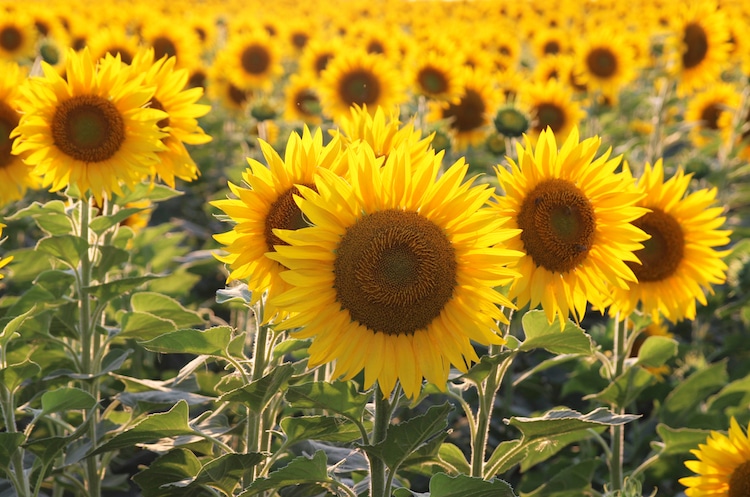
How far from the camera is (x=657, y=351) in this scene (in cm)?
297

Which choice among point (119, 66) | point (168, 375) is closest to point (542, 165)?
point (119, 66)

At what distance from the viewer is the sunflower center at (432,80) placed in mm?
5801

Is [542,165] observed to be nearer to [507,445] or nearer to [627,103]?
[507,445]

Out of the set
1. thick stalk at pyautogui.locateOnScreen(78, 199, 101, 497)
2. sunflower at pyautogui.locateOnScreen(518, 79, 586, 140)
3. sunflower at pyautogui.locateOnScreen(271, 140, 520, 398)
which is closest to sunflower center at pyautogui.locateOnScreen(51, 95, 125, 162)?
thick stalk at pyautogui.locateOnScreen(78, 199, 101, 497)

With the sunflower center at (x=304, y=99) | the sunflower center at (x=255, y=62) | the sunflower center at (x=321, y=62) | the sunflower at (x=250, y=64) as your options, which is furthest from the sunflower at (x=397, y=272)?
the sunflower center at (x=255, y=62)

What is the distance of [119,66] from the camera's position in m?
2.87

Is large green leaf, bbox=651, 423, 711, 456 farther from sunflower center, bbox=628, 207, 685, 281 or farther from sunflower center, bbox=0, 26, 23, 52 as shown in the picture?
sunflower center, bbox=0, 26, 23, 52

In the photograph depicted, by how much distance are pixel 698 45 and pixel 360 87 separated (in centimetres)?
242

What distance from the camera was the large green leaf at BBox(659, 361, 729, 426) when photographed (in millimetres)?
3500

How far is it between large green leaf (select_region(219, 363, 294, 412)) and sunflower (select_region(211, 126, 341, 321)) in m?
0.13

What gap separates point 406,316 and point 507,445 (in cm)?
70

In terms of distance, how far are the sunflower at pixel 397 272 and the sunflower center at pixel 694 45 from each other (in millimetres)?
5063

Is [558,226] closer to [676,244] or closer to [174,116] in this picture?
[676,244]

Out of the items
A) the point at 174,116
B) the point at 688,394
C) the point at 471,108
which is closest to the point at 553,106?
the point at 471,108
